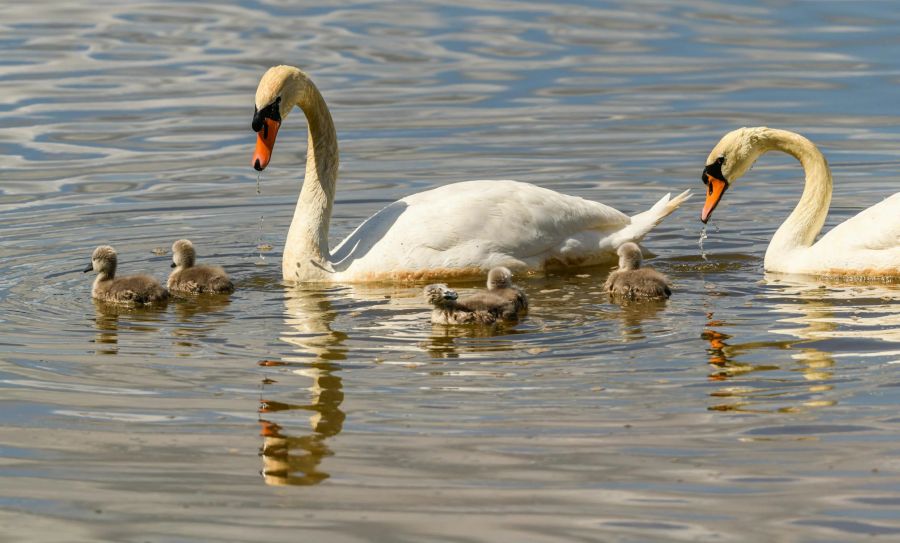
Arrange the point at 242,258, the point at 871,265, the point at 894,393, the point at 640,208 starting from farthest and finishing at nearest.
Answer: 1. the point at 640,208
2. the point at 242,258
3. the point at 871,265
4. the point at 894,393

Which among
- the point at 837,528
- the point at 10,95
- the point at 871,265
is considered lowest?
the point at 837,528

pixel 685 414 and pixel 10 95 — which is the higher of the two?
pixel 10 95

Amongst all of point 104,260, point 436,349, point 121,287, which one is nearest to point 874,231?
point 436,349

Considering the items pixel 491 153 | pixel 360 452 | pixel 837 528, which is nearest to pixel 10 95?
pixel 491 153

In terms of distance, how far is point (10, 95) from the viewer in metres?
23.5

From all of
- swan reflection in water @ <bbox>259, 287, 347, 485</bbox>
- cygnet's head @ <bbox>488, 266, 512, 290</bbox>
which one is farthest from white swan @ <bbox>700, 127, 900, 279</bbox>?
swan reflection in water @ <bbox>259, 287, 347, 485</bbox>

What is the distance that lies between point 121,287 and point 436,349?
2.81 m

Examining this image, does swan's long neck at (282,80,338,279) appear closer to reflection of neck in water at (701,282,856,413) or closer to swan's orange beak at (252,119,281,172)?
swan's orange beak at (252,119,281,172)

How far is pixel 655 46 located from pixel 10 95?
9886 millimetres

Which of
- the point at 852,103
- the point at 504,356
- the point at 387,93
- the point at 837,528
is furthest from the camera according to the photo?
the point at 387,93

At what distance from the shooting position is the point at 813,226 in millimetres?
13469

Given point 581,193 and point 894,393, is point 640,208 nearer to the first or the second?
point 581,193

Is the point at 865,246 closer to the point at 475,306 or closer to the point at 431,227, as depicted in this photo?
the point at 431,227

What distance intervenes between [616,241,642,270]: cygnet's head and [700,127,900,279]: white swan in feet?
3.81
